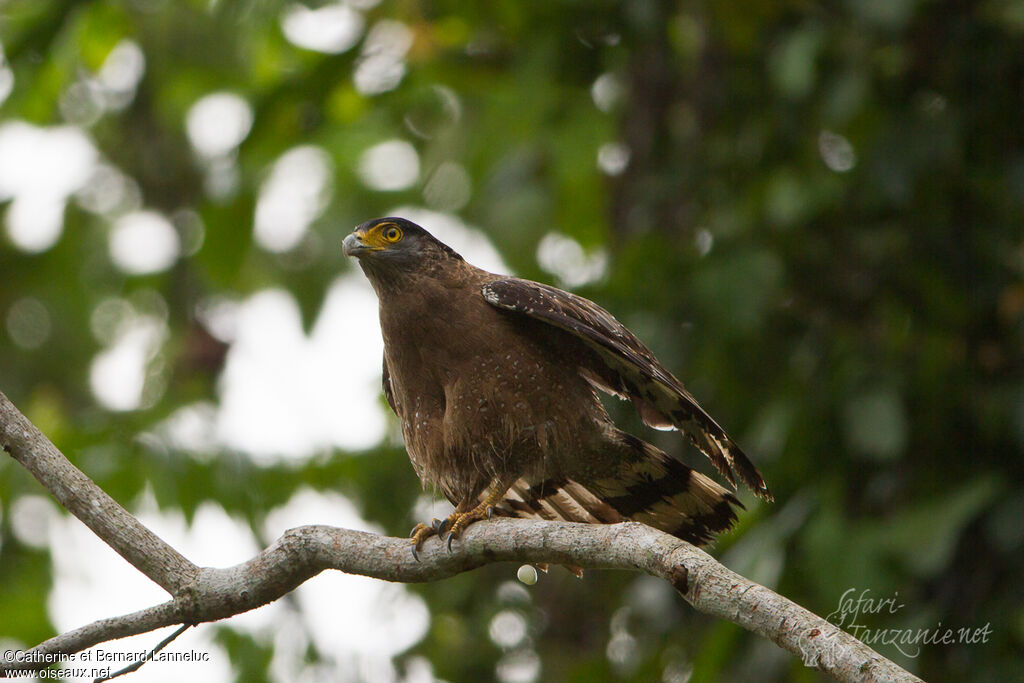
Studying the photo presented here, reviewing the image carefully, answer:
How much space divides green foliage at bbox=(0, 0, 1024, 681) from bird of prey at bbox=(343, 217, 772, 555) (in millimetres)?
698

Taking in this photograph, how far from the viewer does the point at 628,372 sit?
4730mm

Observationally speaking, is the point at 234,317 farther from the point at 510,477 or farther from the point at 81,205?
the point at 510,477

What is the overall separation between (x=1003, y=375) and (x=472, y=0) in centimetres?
379

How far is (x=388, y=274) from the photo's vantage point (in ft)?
16.0

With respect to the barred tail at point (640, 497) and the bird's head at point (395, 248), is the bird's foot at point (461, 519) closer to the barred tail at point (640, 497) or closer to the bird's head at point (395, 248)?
the barred tail at point (640, 497)

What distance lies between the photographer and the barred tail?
183 inches

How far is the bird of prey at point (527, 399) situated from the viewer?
4.46 meters

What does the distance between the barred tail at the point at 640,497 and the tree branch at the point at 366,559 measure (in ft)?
3.48

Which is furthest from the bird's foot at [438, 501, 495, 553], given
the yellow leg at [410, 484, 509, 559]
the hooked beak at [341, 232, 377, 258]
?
the hooked beak at [341, 232, 377, 258]

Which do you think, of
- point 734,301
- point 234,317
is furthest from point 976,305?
point 234,317

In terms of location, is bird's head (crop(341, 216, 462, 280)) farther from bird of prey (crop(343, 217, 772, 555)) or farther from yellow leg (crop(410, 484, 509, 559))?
yellow leg (crop(410, 484, 509, 559))

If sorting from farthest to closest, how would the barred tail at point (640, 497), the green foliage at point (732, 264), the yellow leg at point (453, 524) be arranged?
the green foliage at point (732, 264), the barred tail at point (640, 497), the yellow leg at point (453, 524)

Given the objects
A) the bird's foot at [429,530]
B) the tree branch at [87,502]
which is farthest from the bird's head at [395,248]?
the tree branch at [87,502]

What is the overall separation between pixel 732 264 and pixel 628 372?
1432 mm
